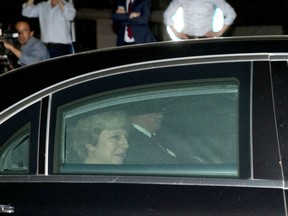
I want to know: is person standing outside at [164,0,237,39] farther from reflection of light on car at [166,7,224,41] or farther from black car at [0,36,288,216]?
black car at [0,36,288,216]

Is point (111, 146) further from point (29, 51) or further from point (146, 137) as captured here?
point (29, 51)

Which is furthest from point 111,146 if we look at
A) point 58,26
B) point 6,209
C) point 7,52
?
point 58,26

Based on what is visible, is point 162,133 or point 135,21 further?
point 135,21

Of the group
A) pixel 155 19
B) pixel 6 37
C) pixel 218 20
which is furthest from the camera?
pixel 155 19

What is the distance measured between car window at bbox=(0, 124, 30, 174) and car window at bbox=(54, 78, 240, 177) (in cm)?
15

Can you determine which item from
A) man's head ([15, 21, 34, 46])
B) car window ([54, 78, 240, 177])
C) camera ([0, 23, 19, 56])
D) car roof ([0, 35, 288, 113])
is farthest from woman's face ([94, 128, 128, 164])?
man's head ([15, 21, 34, 46])

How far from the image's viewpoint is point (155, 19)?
11797 mm

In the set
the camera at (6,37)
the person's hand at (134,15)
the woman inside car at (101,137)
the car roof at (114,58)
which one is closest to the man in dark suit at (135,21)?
the person's hand at (134,15)

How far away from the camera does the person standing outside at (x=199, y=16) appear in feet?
25.6

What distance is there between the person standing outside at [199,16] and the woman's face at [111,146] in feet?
15.0

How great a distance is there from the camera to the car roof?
3.34 metres

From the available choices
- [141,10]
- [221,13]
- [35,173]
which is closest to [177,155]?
[35,173]

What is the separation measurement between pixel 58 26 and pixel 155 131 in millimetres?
6049

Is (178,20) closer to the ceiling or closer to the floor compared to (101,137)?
closer to the ceiling
